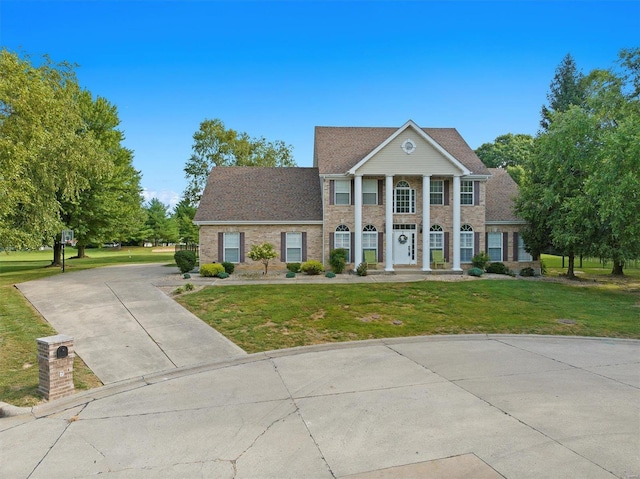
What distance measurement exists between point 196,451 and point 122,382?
3519mm

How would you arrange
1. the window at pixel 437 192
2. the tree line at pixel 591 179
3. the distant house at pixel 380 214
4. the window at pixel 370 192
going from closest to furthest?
the tree line at pixel 591 179, the distant house at pixel 380 214, the window at pixel 370 192, the window at pixel 437 192

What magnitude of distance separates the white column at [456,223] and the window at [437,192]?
904mm

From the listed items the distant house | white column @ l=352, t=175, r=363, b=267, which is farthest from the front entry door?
white column @ l=352, t=175, r=363, b=267

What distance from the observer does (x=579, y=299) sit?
55.1 ft

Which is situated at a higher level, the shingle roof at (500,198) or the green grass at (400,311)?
the shingle roof at (500,198)

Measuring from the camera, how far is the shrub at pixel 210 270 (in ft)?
70.9

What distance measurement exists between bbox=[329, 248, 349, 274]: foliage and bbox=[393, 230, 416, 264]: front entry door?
318 cm

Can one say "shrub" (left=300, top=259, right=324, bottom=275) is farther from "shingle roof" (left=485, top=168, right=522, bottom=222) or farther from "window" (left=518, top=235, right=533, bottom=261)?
"window" (left=518, top=235, right=533, bottom=261)

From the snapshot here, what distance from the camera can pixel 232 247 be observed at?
77.4ft

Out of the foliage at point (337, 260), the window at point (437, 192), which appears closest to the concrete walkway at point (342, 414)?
the foliage at point (337, 260)

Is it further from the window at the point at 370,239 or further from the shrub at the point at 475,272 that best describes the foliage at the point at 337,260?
the shrub at the point at 475,272

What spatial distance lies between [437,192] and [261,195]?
10.4m

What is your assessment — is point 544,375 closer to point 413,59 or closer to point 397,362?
point 397,362

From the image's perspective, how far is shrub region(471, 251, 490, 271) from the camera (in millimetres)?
23953
